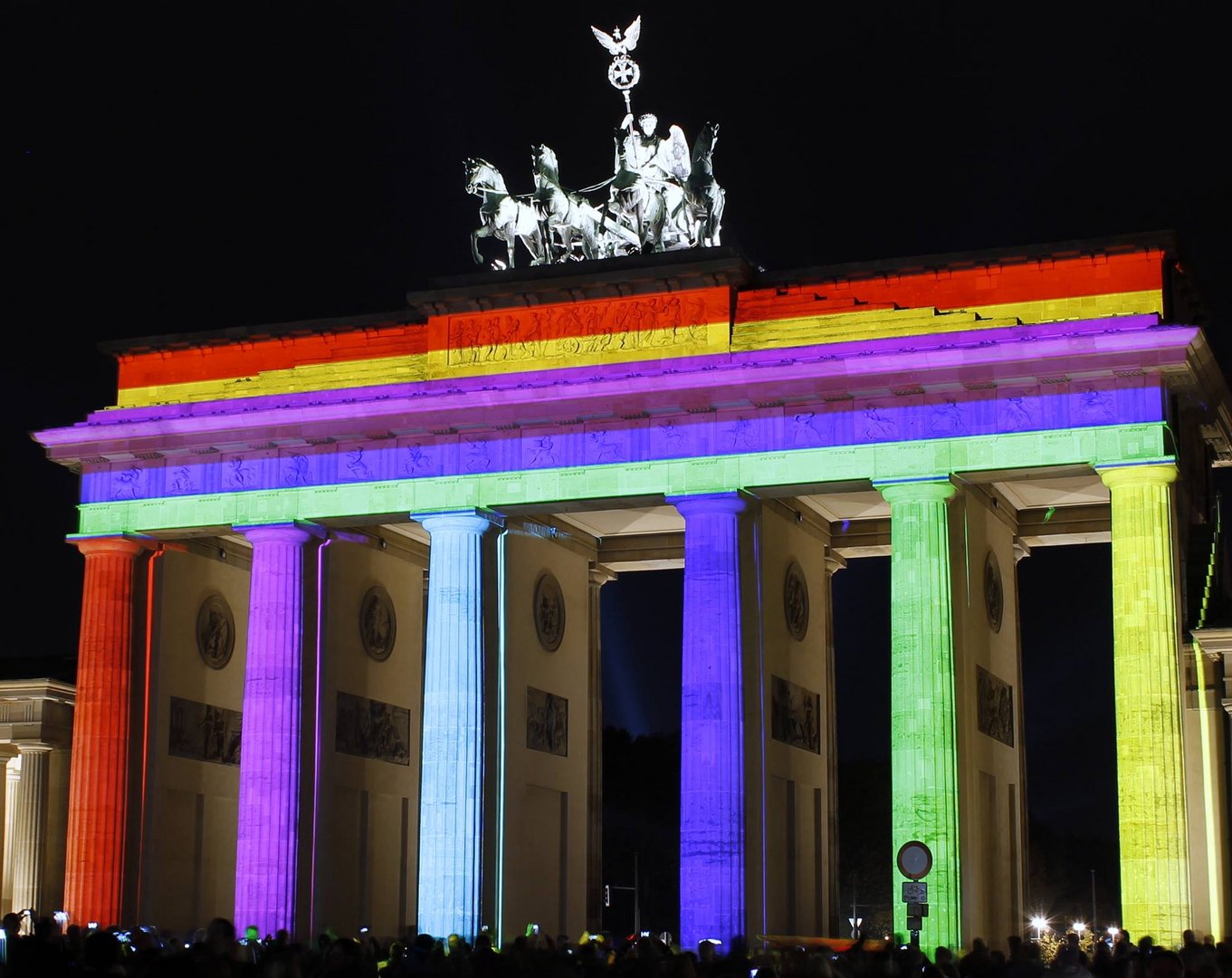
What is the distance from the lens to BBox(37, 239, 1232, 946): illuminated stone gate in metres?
43.7

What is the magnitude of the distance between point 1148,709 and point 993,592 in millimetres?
8388

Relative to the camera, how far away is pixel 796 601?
168 feet

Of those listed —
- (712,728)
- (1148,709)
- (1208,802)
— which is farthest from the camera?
(1208,802)

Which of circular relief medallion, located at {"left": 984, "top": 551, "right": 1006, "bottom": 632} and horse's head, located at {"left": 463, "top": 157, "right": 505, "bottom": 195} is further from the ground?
horse's head, located at {"left": 463, "top": 157, "right": 505, "bottom": 195}

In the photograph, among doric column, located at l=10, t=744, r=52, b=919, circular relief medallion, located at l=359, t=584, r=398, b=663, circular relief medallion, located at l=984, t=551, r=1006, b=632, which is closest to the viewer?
circular relief medallion, located at l=984, t=551, r=1006, b=632

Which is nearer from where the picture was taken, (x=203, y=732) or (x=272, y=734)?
(x=272, y=734)

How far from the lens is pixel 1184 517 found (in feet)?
153

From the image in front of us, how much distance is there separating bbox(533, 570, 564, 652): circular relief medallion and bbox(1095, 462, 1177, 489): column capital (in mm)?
16376

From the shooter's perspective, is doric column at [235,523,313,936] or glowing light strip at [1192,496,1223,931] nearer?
glowing light strip at [1192,496,1223,931]

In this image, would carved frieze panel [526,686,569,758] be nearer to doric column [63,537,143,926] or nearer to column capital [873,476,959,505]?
doric column [63,537,143,926]

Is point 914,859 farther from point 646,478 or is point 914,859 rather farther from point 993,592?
point 993,592

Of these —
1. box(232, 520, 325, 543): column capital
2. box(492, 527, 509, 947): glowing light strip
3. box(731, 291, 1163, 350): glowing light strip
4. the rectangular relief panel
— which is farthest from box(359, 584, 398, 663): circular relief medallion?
box(731, 291, 1163, 350): glowing light strip

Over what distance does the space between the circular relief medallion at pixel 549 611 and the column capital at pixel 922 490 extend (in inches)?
470

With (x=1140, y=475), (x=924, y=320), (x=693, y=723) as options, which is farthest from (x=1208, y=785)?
(x=924, y=320)
